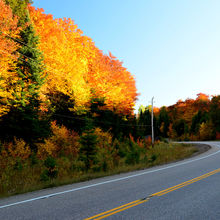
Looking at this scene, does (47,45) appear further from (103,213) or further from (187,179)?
(103,213)

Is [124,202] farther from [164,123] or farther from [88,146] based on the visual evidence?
[164,123]

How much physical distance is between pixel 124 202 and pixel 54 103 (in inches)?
699

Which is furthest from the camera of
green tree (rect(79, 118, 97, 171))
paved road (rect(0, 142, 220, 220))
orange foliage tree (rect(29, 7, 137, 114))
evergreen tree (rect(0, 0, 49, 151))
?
orange foliage tree (rect(29, 7, 137, 114))

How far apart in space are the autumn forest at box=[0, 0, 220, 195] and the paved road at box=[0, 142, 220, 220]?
2.18 m

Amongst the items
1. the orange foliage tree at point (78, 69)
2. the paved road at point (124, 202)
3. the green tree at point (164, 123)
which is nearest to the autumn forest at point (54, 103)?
the orange foliage tree at point (78, 69)

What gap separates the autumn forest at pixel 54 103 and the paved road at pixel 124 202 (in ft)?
7.15

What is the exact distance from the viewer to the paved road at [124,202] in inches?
198

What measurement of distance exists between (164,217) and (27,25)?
763 inches

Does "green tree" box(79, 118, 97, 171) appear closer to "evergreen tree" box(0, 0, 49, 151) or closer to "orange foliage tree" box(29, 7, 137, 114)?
"evergreen tree" box(0, 0, 49, 151)

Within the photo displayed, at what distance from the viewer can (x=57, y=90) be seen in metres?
22.0

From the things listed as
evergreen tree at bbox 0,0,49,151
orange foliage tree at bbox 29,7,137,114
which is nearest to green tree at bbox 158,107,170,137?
orange foliage tree at bbox 29,7,137,114

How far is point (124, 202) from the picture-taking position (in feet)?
19.5

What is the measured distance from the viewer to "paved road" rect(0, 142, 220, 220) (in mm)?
5031

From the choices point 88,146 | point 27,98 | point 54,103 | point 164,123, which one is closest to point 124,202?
point 88,146
